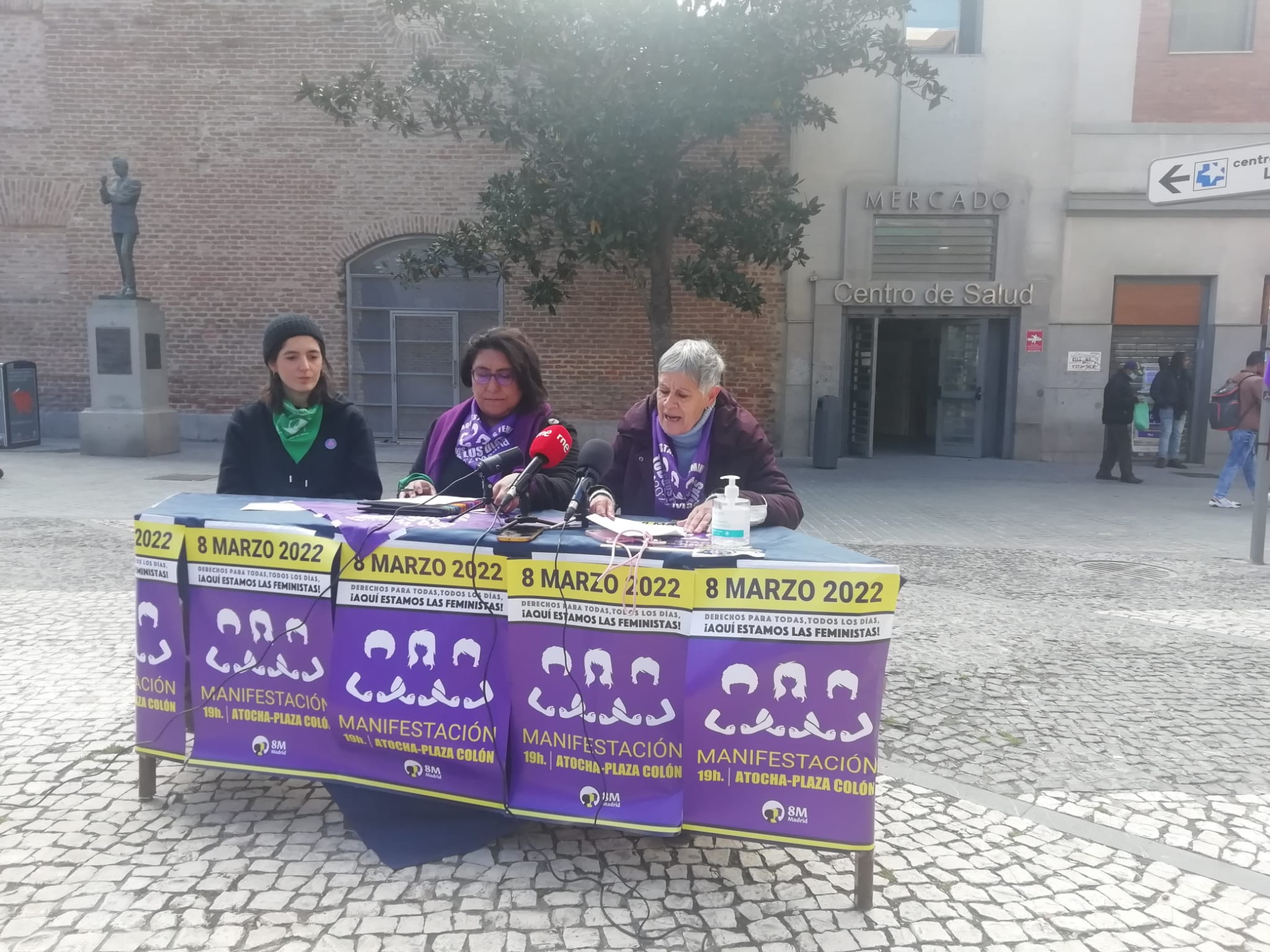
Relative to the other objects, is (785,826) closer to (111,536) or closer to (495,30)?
(111,536)

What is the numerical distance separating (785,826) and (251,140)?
16497 mm

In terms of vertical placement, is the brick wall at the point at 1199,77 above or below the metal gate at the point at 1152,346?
above

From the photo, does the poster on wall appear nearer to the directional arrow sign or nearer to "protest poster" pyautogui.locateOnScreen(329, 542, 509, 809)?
the directional arrow sign

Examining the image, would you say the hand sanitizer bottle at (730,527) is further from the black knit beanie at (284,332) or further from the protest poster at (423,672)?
the black knit beanie at (284,332)

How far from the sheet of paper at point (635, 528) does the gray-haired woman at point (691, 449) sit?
277 mm

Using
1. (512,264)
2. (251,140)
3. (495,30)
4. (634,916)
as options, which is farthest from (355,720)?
(251,140)

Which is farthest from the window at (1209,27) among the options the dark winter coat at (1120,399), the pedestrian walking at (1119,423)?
the dark winter coat at (1120,399)

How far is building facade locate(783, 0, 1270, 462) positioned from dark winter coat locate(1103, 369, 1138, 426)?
6.92 ft

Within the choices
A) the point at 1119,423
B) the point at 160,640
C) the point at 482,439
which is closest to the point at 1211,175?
the point at 1119,423

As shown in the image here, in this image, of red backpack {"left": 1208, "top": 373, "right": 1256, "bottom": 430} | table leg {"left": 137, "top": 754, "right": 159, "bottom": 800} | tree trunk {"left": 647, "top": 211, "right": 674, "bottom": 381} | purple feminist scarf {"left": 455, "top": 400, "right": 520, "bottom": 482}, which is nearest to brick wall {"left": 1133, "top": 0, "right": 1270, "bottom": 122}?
red backpack {"left": 1208, "top": 373, "right": 1256, "bottom": 430}

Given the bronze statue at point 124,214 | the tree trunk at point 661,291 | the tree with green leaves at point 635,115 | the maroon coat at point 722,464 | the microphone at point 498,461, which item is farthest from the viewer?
the bronze statue at point 124,214

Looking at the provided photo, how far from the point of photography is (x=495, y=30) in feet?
37.3

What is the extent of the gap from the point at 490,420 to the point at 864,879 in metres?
2.35

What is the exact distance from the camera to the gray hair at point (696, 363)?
3500 millimetres
